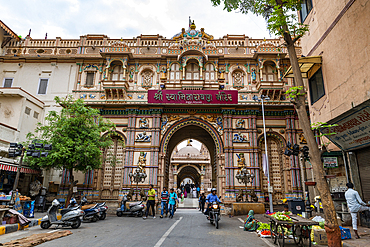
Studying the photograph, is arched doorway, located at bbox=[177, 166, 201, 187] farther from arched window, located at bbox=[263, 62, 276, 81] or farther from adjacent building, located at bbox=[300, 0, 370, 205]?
adjacent building, located at bbox=[300, 0, 370, 205]

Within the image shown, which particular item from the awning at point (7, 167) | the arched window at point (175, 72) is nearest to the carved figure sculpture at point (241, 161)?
the arched window at point (175, 72)

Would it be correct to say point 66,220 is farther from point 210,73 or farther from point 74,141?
point 210,73

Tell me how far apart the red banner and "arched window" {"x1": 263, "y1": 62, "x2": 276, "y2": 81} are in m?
3.37

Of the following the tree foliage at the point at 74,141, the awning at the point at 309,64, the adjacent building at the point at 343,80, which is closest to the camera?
the adjacent building at the point at 343,80

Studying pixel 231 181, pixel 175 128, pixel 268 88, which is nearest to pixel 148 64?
pixel 175 128

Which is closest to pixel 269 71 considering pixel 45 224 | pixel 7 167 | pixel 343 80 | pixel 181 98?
pixel 181 98

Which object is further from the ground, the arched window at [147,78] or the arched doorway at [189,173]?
the arched window at [147,78]

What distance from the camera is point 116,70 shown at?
20938 mm

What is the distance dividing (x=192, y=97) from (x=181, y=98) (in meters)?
→ 0.86

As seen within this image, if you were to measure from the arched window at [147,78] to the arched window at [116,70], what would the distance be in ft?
5.98

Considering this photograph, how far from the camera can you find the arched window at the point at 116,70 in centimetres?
2077

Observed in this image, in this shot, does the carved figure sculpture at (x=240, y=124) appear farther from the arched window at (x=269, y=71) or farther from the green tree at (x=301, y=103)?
the green tree at (x=301, y=103)

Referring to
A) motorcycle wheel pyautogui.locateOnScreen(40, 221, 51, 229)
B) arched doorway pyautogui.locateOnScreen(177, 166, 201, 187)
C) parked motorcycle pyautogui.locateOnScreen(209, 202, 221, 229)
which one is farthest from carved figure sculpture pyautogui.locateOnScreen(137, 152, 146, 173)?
arched doorway pyautogui.locateOnScreen(177, 166, 201, 187)

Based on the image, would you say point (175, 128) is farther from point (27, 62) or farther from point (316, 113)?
point (27, 62)
